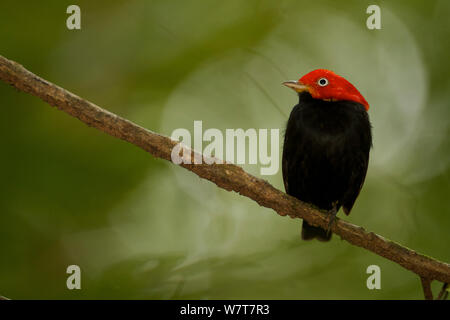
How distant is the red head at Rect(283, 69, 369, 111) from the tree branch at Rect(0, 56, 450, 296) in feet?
3.20

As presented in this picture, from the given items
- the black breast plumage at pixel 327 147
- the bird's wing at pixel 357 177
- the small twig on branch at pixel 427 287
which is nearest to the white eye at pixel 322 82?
the black breast plumage at pixel 327 147

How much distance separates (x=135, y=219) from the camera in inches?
185

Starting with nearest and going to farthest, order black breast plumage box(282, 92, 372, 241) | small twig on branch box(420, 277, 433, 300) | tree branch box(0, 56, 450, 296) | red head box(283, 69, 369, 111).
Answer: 1. tree branch box(0, 56, 450, 296)
2. small twig on branch box(420, 277, 433, 300)
3. black breast plumage box(282, 92, 372, 241)
4. red head box(283, 69, 369, 111)

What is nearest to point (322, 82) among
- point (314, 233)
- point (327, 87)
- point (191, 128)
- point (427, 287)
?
point (327, 87)

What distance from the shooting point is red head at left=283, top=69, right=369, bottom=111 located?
3881 millimetres

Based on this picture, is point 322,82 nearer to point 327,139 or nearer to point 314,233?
point 327,139

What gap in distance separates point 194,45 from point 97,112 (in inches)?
82.6

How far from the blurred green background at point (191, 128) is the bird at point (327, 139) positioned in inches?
36.4

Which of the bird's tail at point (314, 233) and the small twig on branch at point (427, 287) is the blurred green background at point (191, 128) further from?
the small twig on branch at point (427, 287)

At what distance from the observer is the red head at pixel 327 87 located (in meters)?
3.88

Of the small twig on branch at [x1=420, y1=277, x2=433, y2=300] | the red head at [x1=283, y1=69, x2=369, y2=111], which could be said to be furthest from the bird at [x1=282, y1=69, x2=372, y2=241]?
the small twig on branch at [x1=420, y1=277, x2=433, y2=300]

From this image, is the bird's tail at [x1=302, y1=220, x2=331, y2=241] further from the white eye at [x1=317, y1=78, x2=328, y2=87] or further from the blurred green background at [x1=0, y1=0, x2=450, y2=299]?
the white eye at [x1=317, y1=78, x2=328, y2=87]

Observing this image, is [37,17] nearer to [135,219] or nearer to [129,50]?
[129,50]
